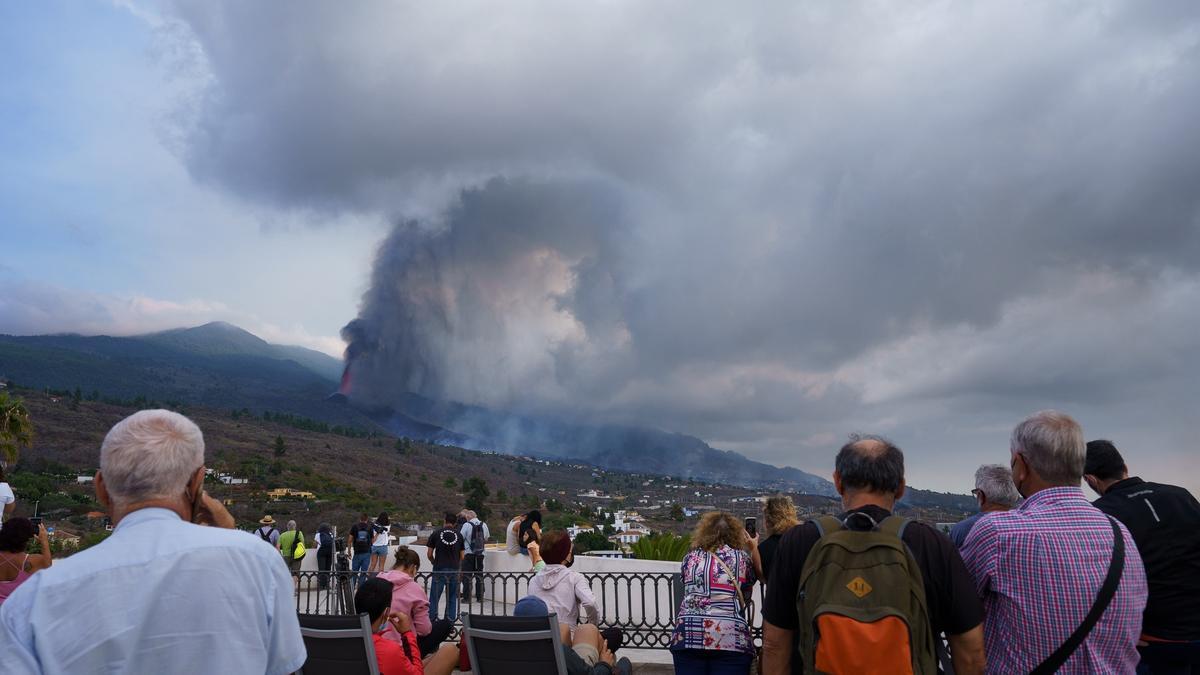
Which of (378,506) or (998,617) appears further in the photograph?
(378,506)

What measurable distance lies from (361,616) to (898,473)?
317 cm

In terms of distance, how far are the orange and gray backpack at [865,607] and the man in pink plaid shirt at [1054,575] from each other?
58cm

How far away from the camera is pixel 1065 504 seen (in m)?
3.08

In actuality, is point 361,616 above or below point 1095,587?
below

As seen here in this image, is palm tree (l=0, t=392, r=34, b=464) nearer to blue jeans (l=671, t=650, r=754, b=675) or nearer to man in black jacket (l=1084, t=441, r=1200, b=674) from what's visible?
blue jeans (l=671, t=650, r=754, b=675)

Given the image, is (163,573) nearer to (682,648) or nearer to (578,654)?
(682,648)

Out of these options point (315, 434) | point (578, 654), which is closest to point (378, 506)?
point (315, 434)

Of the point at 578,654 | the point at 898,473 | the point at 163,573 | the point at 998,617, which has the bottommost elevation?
the point at 578,654

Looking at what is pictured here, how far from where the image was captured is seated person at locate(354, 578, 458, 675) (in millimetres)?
4840

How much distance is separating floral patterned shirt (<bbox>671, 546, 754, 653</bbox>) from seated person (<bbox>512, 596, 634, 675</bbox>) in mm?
667

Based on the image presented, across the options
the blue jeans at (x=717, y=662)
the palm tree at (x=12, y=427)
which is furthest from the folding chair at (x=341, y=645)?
the palm tree at (x=12, y=427)

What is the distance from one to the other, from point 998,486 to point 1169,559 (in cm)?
91

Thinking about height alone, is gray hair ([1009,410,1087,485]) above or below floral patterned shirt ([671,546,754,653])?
above

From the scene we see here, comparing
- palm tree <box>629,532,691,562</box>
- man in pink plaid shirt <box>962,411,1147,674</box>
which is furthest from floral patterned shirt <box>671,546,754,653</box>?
palm tree <box>629,532,691,562</box>
